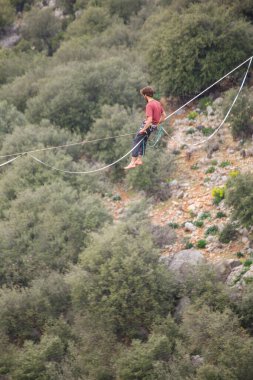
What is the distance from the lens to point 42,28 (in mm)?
48750

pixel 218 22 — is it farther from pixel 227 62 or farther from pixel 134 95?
pixel 134 95

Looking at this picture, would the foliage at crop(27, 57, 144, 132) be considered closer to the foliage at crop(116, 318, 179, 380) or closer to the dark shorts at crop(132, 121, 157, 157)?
the foliage at crop(116, 318, 179, 380)

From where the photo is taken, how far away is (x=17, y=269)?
2202 centimetres

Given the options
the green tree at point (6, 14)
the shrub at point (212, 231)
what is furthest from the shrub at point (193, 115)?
the green tree at point (6, 14)

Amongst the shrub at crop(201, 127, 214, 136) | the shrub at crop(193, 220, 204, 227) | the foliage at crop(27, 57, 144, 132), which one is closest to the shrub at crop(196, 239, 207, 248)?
the shrub at crop(193, 220, 204, 227)

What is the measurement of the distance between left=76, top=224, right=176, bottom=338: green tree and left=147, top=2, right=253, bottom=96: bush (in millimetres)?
11037

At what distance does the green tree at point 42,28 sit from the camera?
48.4 meters

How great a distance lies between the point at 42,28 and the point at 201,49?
23691 millimetres

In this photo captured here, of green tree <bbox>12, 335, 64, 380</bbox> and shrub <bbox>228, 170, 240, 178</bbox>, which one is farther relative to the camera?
shrub <bbox>228, 170, 240, 178</bbox>

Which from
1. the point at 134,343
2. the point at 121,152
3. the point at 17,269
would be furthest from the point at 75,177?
the point at 134,343

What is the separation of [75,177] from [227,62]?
8.76 m

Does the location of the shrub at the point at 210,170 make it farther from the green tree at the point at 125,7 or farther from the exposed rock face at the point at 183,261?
the green tree at the point at 125,7

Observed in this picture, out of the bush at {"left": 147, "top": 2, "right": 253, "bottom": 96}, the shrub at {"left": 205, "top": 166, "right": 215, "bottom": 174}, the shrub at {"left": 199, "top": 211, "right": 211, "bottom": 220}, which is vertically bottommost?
the shrub at {"left": 199, "top": 211, "right": 211, "bottom": 220}

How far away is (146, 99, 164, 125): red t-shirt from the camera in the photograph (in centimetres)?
1318
